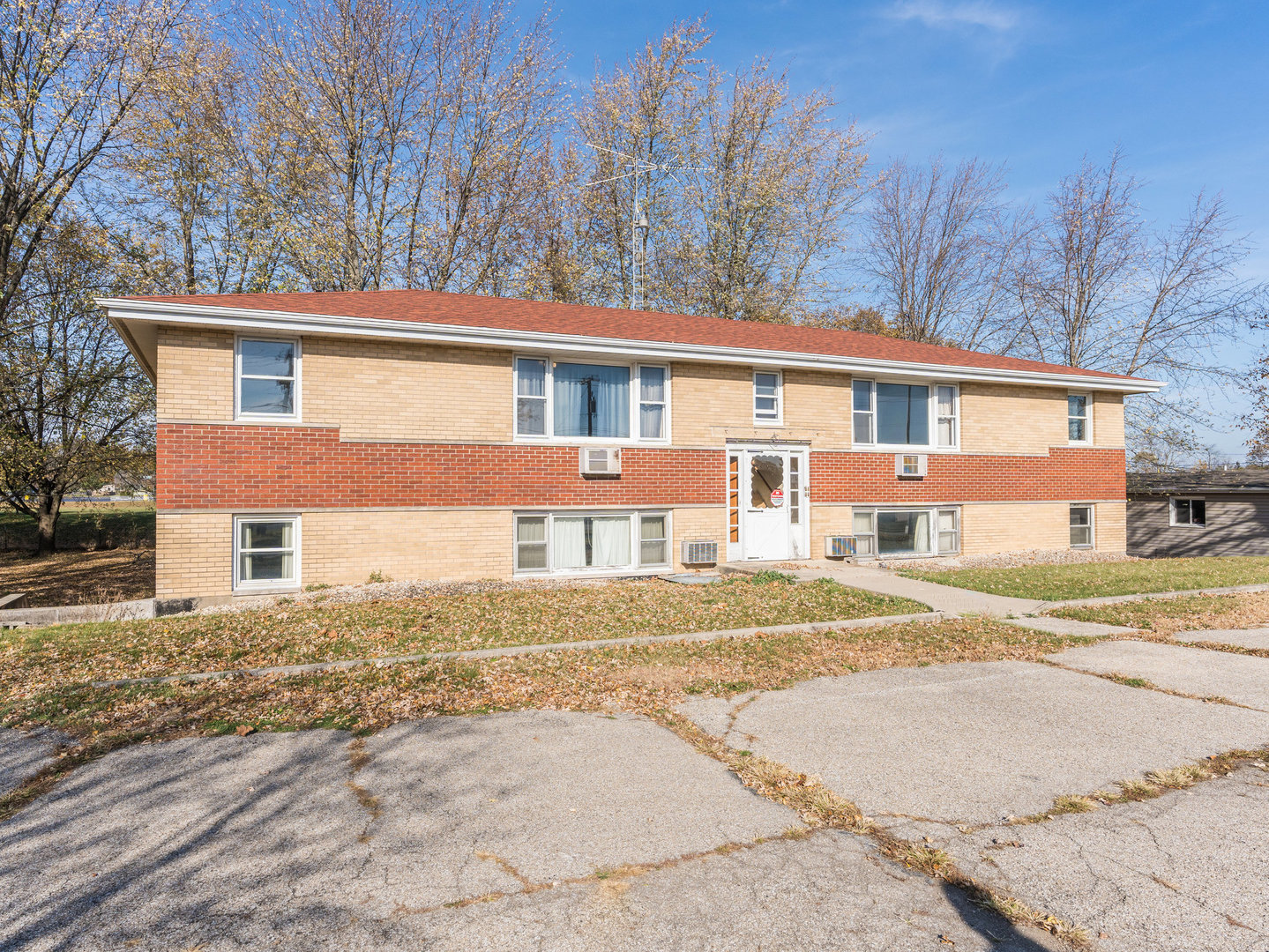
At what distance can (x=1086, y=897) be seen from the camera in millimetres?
2955

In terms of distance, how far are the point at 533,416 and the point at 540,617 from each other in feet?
15.3

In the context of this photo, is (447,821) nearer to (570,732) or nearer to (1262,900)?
(570,732)

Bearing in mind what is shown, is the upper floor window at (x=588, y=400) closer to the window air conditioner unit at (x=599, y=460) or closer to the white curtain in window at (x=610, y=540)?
the window air conditioner unit at (x=599, y=460)

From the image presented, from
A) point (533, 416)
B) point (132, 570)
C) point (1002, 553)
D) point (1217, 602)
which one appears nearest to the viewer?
point (1217, 602)

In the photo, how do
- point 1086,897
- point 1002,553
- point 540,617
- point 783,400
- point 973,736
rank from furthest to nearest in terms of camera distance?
1. point 1002,553
2. point 783,400
3. point 540,617
4. point 973,736
5. point 1086,897

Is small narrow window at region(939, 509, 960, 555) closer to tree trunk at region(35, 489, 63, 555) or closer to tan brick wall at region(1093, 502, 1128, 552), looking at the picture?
tan brick wall at region(1093, 502, 1128, 552)

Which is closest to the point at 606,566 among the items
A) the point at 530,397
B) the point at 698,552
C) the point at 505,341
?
the point at 698,552

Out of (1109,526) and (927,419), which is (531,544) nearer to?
(927,419)

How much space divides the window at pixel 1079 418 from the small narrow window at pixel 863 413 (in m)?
5.78

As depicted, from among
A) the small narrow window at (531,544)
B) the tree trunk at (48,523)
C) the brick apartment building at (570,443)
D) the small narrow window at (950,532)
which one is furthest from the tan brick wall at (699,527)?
the tree trunk at (48,523)

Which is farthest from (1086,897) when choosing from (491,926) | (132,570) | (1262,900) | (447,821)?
(132,570)

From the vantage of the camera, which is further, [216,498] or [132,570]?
[132,570]

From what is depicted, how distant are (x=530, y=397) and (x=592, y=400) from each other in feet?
3.85

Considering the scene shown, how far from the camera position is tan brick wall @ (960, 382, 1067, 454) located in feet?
52.5
